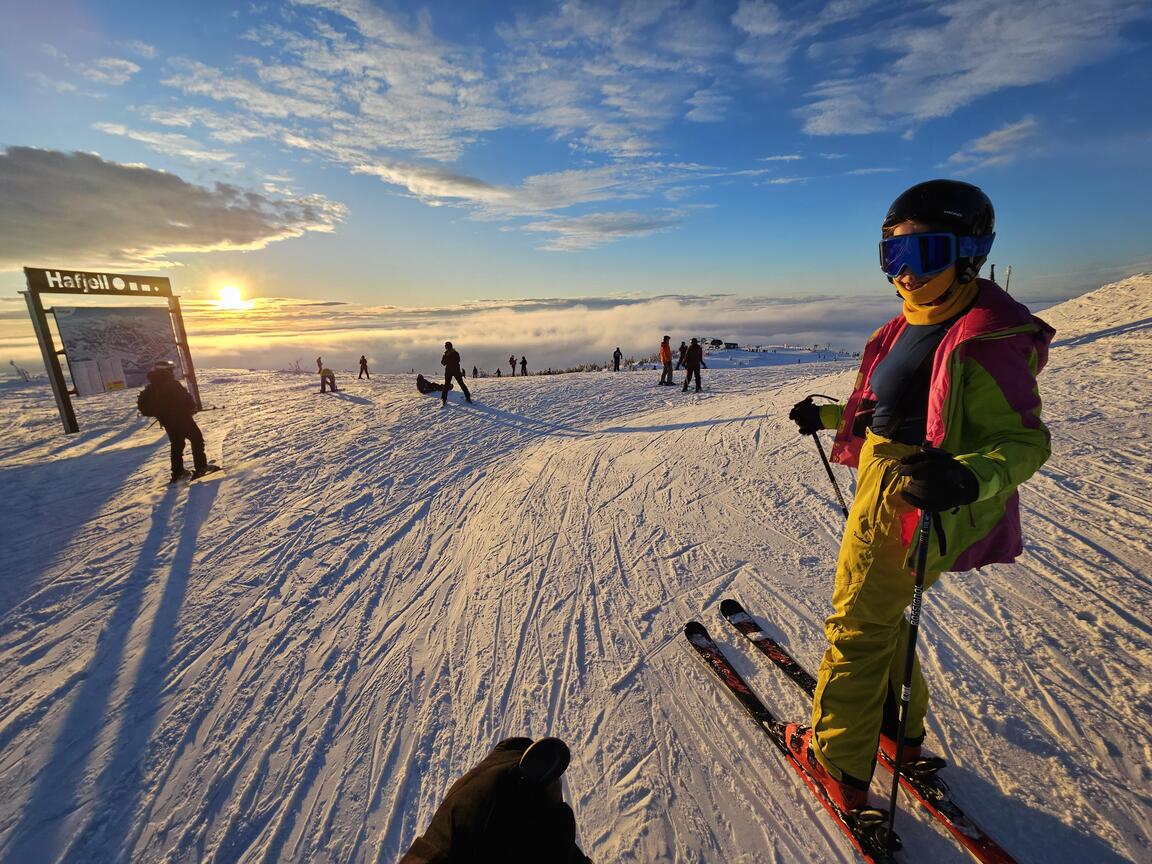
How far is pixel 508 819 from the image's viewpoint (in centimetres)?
120

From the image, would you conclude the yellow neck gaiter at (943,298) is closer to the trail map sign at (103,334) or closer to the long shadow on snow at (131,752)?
the long shadow on snow at (131,752)

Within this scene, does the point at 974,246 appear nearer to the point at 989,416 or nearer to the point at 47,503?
the point at 989,416

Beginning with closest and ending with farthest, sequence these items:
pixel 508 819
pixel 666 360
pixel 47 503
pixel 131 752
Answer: pixel 508 819 → pixel 131 752 → pixel 47 503 → pixel 666 360

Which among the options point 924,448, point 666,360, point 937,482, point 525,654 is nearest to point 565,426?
point 666,360

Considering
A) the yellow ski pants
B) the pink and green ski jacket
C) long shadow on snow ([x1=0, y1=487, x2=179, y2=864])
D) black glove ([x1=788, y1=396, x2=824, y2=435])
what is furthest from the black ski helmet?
long shadow on snow ([x1=0, y1=487, x2=179, y2=864])

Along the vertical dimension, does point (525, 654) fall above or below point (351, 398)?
below

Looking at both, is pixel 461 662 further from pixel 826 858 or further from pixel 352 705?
pixel 826 858

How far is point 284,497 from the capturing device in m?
7.33

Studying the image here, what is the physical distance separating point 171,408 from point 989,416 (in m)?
10.1

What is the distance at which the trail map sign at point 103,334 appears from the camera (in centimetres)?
1008

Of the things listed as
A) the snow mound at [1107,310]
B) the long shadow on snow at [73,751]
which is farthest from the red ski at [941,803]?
the snow mound at [1107,310]

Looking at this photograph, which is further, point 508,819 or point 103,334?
point 103,334

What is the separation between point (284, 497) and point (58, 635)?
130 inches

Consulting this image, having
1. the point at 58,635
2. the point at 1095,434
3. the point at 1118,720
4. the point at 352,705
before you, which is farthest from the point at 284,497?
the point at 1095,434
